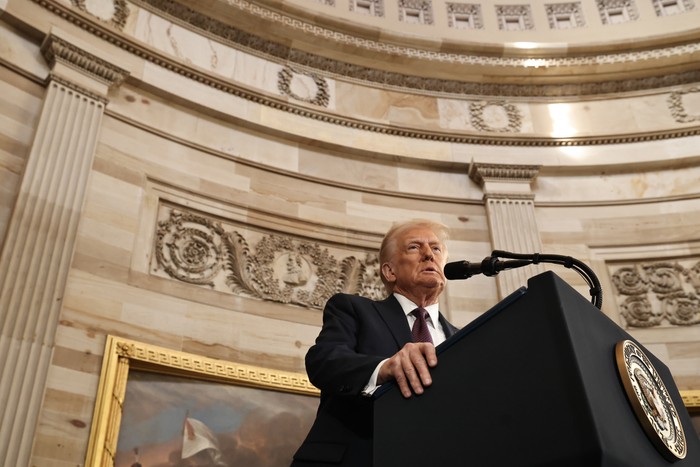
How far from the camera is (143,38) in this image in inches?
335

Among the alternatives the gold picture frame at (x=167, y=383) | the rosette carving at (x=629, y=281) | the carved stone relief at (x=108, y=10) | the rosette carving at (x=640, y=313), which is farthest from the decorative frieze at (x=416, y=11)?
the gold picture frame at (x=167, y=383)

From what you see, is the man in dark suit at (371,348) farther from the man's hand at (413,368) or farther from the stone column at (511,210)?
the stone column at (511,210)

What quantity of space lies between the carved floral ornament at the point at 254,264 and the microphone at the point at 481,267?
185 inches

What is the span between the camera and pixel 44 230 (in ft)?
20.3

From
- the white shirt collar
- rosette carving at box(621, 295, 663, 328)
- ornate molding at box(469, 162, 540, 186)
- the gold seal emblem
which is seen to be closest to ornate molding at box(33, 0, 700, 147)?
ornate molding at box(469, 162, 540, 186)

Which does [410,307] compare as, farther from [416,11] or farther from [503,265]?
[416,11]

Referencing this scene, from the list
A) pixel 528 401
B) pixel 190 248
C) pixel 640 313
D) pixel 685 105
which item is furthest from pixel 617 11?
pixel 528 401

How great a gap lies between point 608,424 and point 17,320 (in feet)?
17.0

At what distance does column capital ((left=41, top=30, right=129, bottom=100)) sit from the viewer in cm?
725

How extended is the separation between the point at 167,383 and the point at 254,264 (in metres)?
1.79

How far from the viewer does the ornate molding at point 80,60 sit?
7.27 metres

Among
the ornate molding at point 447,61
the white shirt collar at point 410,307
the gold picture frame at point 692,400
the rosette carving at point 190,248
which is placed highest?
the ornate molding at point 447,61

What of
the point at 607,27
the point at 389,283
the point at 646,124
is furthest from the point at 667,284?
the point at 389,283

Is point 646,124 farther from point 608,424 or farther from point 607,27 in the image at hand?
point 608,424
